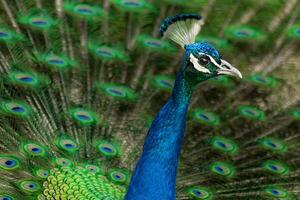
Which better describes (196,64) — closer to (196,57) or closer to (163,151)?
(196,57)

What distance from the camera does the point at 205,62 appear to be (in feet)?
6.21

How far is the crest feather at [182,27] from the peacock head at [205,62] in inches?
2.6

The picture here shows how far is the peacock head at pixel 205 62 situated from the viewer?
1886 millimetres

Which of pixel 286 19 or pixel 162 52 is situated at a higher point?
pixel 286 19

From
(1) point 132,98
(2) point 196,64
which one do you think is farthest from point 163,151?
(1) point 132,98

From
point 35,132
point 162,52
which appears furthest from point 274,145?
point 35,132

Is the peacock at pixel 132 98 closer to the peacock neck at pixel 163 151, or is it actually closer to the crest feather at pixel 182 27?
the peacock neck at pixel 163 151

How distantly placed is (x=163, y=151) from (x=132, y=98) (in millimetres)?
661

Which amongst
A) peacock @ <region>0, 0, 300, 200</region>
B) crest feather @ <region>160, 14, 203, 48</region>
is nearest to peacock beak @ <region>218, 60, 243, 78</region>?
crest feather @ <region>160, 14, 203, 48</region>

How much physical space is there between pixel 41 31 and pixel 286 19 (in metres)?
0.95

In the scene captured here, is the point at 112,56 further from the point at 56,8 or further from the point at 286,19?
A: the point at 286,19

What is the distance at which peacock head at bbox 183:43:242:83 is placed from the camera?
6.19ft

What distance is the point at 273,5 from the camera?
9.64 ft

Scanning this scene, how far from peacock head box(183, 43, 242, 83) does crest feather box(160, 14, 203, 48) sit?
2.6 inches
